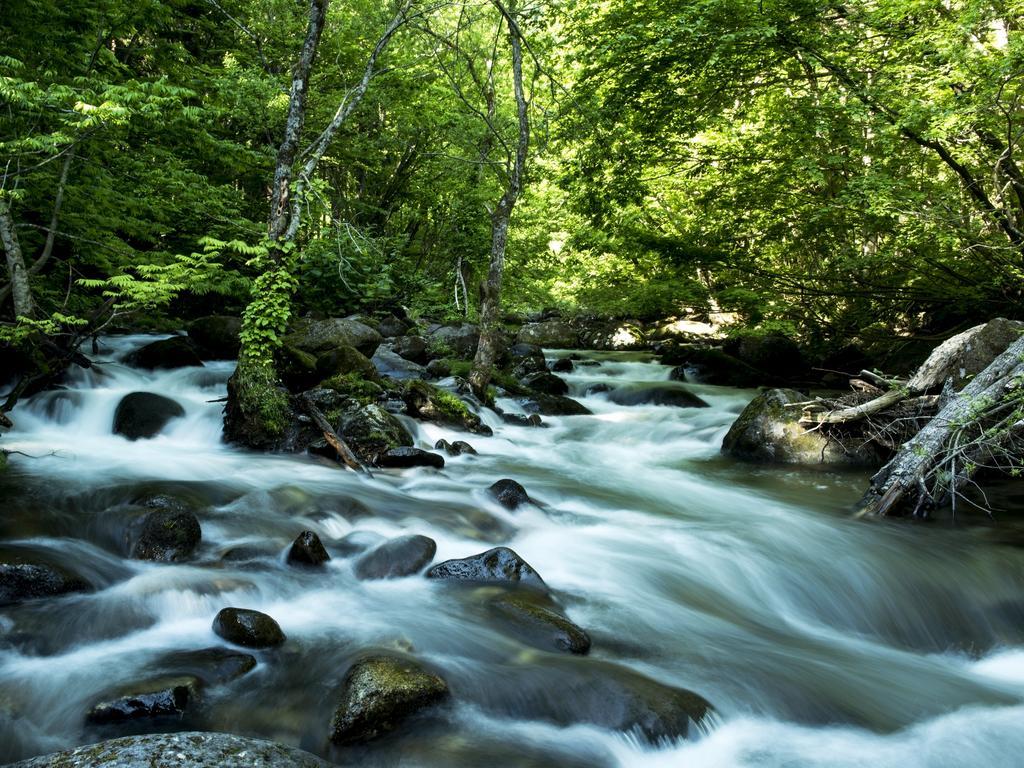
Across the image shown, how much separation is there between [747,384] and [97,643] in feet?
44.9

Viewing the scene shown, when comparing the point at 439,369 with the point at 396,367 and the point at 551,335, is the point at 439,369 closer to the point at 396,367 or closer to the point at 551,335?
the point at 396,367

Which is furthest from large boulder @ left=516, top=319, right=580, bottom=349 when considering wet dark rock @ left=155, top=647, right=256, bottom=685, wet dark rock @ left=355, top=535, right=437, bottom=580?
wet dark rock @ left=155, top=647, right=256, bottom=685

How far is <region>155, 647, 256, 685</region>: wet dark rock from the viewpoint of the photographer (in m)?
3.45

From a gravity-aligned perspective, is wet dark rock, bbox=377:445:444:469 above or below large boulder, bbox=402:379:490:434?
below

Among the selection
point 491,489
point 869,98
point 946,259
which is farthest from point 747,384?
point 491,489

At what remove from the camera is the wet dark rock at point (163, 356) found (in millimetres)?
11398

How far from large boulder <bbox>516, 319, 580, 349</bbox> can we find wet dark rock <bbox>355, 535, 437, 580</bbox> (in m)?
16.3

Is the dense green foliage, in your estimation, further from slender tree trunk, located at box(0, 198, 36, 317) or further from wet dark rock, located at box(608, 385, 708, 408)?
wet dark rock, located at box(608, 385, 708, 408)

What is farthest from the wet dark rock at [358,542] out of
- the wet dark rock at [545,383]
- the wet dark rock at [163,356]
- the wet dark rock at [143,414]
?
the wet dark rock at [545,383]

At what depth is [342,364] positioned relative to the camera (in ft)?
33.0

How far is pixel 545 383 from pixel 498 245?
4324 mm

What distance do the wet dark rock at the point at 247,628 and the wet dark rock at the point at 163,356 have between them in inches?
346

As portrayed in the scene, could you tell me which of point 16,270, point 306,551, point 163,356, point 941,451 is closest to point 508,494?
point 306,551

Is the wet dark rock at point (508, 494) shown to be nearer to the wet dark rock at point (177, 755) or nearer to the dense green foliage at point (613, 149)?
the dense green foliage at point (613, 149)
